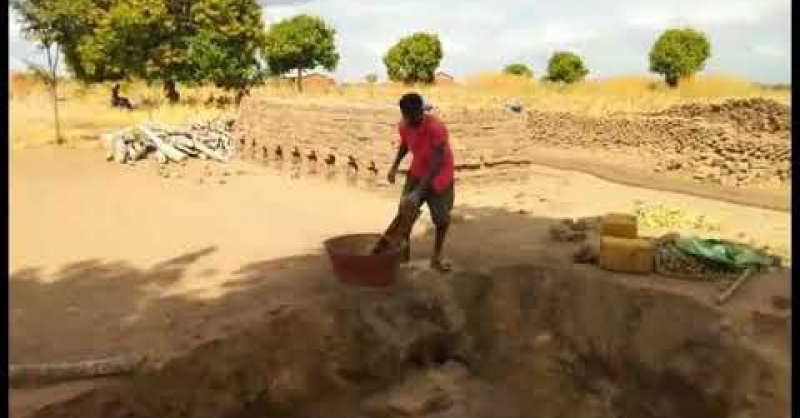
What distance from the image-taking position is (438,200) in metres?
6.32

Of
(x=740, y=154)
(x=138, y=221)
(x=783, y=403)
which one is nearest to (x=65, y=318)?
(x=138, y=221)

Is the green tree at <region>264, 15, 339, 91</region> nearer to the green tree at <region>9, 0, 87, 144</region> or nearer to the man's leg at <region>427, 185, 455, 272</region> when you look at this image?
the green tree at <region>9, 0, 87, 144</region>

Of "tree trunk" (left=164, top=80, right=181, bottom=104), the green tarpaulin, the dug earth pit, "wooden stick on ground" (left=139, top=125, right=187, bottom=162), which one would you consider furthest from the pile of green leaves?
"tree trunk" (left=164, top=80, right=181, bottom=104)

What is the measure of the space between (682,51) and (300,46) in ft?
54.4

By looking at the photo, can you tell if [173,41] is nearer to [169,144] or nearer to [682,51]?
[169,144]

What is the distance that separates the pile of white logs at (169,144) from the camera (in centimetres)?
1436

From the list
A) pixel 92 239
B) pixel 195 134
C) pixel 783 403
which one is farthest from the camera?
pixel 195 134

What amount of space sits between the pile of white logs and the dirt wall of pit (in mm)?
577

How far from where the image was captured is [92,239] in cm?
828

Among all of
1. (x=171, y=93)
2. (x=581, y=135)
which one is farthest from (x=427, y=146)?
(x=171, y=93)

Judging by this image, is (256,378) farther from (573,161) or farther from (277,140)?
(573,161)

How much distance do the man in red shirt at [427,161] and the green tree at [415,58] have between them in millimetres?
31531

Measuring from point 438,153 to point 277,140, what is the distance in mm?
7886

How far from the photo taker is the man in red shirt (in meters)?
6.00
